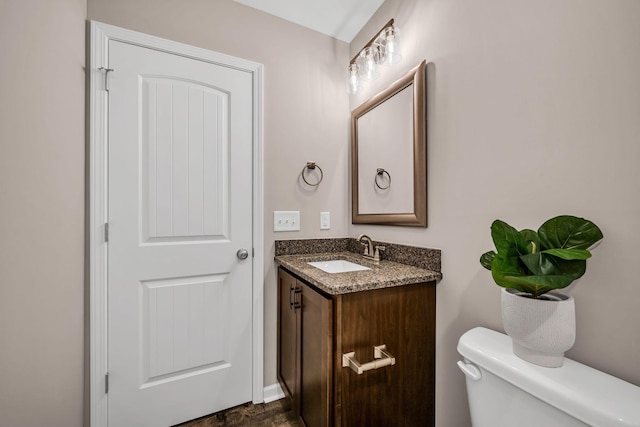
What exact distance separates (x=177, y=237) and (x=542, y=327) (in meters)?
1.55

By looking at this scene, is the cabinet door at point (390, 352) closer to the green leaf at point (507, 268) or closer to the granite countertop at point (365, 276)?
the granite countertop at point (365, 276)

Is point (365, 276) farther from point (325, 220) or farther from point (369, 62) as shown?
point (369, 62)

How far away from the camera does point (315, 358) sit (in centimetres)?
111

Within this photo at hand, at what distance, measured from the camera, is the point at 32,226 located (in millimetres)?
862

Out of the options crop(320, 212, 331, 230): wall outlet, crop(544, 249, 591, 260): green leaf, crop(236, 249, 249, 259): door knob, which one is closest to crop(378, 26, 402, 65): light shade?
crop(320, 212, 331, 230): wall outlet

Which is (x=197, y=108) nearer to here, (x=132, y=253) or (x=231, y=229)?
(x=231, y=229)

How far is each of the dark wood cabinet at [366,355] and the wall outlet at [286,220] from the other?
1.52ft

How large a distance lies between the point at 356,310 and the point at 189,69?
1.51 metres

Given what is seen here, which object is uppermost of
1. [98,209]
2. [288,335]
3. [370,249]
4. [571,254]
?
[98,209]

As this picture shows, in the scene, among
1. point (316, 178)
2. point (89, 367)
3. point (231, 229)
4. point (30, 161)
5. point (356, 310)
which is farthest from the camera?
point (316, 178)

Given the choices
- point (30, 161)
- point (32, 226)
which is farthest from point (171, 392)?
point (30, 161)

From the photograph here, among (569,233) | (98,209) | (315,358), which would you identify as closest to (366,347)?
(315,358)

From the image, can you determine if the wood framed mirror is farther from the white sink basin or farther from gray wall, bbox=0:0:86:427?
gray wall, bbox=0:0:86:427

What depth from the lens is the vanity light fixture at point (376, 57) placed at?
1376 millimetres
